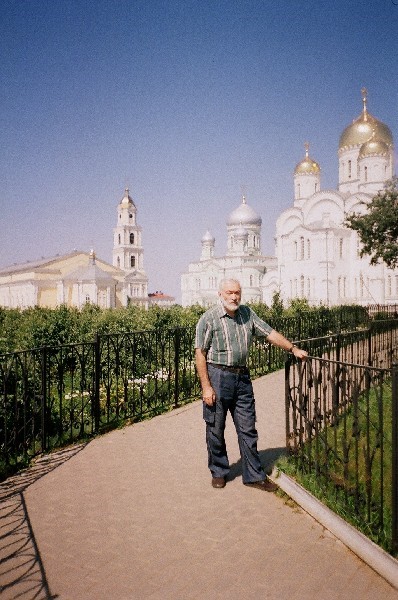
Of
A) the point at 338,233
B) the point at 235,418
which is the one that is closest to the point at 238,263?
the point at 338,233

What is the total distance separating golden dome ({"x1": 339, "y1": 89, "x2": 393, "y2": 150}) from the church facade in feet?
94.4

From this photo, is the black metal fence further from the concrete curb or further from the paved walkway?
the paved walkway

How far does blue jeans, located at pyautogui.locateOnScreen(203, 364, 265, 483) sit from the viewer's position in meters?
4.09

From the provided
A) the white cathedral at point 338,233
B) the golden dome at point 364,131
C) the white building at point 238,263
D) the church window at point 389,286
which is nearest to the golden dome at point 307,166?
the white cathedral at point 338,233

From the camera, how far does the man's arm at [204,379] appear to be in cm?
400

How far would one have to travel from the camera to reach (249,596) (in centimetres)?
265

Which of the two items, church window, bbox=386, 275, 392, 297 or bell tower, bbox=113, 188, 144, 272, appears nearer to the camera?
church window, bbox=386, 275, 392, 297

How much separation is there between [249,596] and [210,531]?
0.75 metres

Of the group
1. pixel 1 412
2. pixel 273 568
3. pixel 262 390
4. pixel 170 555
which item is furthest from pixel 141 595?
pixel 262 390

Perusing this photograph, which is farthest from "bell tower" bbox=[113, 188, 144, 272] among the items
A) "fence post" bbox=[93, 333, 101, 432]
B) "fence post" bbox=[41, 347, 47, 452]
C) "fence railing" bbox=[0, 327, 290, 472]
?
"fence post" bbox=[41, 347, 47, 452]

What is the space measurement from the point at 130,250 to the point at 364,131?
108 ft

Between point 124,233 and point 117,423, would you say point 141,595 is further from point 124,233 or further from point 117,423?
point 124,233

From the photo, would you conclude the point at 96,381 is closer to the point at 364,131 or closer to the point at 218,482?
the point at 218,482

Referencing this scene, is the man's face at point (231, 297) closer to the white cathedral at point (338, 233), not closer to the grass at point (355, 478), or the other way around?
the grass at point (355, 478)
